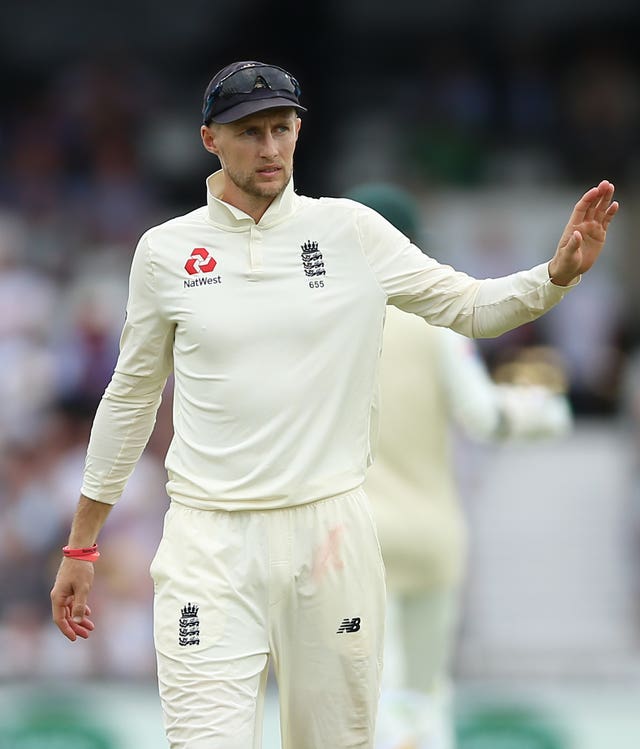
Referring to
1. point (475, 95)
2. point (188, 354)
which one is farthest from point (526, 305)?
point (475, 95)

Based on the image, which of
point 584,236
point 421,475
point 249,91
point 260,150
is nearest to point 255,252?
point 260,150

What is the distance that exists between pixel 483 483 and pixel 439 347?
4.85 m

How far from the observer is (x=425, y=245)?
22.0 feet

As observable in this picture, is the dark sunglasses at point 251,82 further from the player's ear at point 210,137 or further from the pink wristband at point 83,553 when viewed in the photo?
the pink wristband at point 83,553

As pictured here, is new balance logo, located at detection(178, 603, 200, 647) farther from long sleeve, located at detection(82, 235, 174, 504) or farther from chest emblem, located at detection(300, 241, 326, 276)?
chest emblem, located at detection(300, 241, 326, 276)

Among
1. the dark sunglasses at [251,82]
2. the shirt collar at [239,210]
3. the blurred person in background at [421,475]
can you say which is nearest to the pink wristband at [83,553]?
the shirt collar at [239,210]

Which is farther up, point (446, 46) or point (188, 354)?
point (446, 46)

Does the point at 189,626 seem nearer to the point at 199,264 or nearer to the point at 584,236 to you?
the point at 199,264

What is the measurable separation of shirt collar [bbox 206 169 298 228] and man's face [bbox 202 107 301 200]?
3cm

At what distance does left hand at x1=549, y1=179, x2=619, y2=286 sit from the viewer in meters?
3.38

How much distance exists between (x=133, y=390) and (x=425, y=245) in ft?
10.2

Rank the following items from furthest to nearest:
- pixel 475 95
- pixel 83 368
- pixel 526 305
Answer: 1. pixel 475 95
2. pixel 83 368
3. pixel 526 305

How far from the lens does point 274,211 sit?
365 centimetres

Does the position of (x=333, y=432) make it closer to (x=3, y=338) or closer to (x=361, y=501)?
(x=361, y=501)
